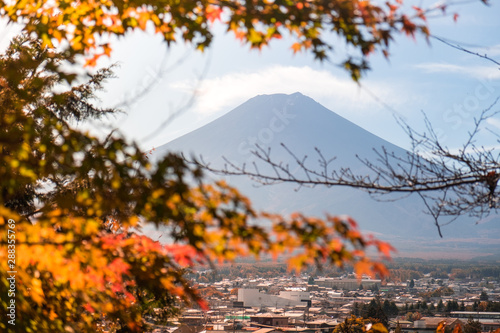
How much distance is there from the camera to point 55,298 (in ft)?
10.5

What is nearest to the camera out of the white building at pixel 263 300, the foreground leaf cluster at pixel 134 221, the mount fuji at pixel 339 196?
the foreground leaf cluster at pixel 134 221

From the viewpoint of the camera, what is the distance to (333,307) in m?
35.9

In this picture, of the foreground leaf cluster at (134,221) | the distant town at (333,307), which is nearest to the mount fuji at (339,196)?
the distant town at (333,307)

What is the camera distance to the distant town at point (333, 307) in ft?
52.2

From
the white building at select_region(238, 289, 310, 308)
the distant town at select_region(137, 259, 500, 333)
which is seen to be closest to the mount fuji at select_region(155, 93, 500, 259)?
the distant town at select_region(137, 259, 500, 333)

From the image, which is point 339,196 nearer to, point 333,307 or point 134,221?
point 333,307

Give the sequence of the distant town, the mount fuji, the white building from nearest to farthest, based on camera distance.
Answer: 1. the distant town
2. the white building
3. the mount fuji

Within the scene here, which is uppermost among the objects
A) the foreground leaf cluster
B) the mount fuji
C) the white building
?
the mount fuji

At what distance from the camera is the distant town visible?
1591 cm

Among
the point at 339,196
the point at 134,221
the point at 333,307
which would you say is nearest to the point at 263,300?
the point at 333,307

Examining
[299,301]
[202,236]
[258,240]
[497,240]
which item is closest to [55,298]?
[202,236]

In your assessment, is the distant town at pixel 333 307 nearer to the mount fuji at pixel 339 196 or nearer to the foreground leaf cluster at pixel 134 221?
the foreground leaf cluster at pixel 134 221

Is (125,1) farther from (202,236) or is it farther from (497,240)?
(497,240)

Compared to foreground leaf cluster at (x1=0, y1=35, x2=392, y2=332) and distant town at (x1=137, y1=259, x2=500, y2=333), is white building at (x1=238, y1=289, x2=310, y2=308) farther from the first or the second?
foreground leaf cluster at (x1=0, y1=35, x2=392, y2=332)
